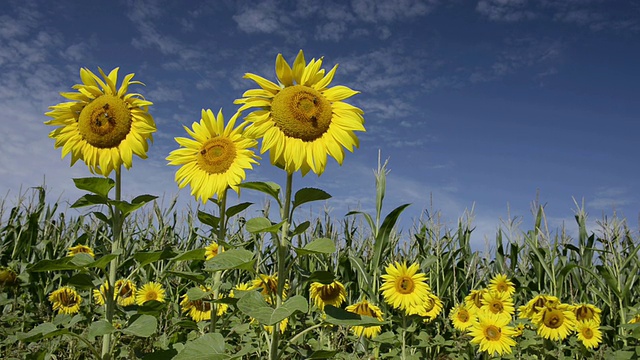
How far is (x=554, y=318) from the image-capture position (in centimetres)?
461

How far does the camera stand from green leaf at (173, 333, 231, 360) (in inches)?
85.4

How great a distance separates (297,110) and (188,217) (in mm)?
6278

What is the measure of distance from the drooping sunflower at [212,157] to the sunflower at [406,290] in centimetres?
215

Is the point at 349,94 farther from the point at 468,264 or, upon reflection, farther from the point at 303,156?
the point at 468,264

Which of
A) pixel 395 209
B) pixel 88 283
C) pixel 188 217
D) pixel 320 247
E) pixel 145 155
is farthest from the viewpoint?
pixel 188 217

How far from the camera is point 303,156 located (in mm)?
2254

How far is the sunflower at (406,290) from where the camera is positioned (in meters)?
4.34

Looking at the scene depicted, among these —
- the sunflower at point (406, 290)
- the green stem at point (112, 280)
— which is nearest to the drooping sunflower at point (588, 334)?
the sunflower at point (406, 290)

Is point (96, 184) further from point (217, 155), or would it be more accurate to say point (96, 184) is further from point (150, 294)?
point (150, 294)

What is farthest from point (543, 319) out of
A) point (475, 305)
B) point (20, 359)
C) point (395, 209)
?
point (20, 359)

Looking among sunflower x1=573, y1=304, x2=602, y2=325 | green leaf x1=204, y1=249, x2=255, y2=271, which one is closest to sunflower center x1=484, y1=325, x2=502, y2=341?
sunflower x1=573, y1=304, x2=602, y2=325

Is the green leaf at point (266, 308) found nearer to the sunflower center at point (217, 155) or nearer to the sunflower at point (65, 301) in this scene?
the sunflower center at point (217, 155)

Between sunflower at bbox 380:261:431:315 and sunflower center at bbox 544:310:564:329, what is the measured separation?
3.78 ft

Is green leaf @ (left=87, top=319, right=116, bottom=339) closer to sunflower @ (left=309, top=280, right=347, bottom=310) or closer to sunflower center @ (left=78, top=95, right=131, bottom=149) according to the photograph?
sunflower center @ (left=78, top=95, right=131, bottom=149)
